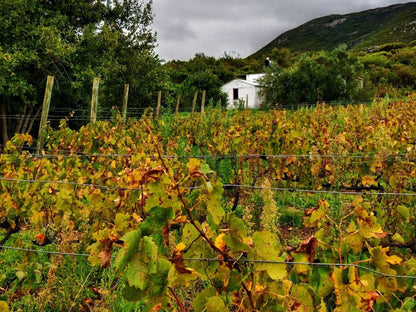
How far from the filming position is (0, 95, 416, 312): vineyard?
1.12 meters

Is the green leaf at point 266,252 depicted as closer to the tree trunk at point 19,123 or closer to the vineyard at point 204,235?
the vineyard at point 204,235

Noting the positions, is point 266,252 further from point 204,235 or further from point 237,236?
point 204,235

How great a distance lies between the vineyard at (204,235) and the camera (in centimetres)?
112

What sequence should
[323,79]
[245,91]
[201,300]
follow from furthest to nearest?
[245,91], [323,79], [201,300]

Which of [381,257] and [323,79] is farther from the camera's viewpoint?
[323,79]

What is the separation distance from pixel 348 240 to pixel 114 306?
1.74m

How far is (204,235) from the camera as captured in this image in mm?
1162

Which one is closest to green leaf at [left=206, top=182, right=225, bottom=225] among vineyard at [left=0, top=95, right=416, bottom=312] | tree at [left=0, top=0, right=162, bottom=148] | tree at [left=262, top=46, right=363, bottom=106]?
vineyard at [left=0, top=95, right=416, bottom=312]

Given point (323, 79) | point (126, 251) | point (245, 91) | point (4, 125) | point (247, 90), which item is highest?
point (247, 90)

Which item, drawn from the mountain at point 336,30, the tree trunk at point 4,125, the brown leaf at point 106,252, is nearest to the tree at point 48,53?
the tree trunk at point 4,125

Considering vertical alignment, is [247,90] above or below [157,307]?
above

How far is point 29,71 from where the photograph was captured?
11352 millimetres

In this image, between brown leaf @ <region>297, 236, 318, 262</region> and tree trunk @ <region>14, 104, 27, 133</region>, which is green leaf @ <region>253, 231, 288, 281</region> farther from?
tree trunk @ <region>14, 104, 27, 133</region>

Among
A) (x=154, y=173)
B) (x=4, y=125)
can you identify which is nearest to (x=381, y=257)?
(x=154, y=173)
